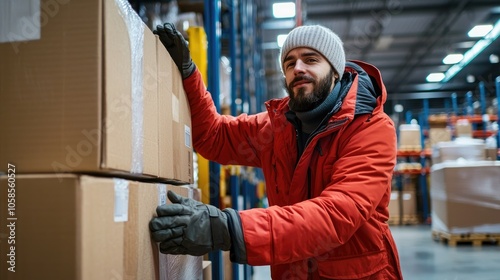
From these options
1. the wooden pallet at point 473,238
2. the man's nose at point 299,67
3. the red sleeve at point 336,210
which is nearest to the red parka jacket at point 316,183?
the red sleeve at point 336,210

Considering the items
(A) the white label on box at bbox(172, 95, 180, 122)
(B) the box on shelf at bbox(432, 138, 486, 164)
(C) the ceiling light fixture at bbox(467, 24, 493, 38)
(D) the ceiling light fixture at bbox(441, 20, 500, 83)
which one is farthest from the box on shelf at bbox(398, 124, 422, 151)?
(A) the white label on box at bbox(172, 95, 180, 122)

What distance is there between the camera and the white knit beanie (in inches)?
94.8

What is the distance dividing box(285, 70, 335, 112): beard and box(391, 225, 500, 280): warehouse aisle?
3491 millimetres

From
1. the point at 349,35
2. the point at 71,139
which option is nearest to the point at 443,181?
the point at 71,139

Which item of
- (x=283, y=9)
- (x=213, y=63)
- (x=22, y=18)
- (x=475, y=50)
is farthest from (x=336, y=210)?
(x=475, y=50)

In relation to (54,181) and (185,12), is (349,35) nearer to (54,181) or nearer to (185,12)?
(185,12)

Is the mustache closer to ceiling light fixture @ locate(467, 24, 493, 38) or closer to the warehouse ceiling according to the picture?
the warehouse ceiling

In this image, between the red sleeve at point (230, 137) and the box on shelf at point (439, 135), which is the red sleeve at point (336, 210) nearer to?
the red sleeve at point (230, 137)

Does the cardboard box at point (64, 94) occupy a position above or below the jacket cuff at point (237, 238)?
above

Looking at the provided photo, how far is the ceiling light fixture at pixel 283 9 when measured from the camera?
1106 centimetres

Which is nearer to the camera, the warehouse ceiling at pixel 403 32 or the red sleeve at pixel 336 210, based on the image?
the red sleeve at pixel 336 210

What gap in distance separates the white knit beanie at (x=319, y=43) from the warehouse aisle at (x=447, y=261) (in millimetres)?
3475

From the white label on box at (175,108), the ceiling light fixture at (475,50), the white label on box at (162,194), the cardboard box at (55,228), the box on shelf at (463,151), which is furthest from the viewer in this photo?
the ceiling light fixture at (475,50)

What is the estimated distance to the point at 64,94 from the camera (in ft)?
3.75
